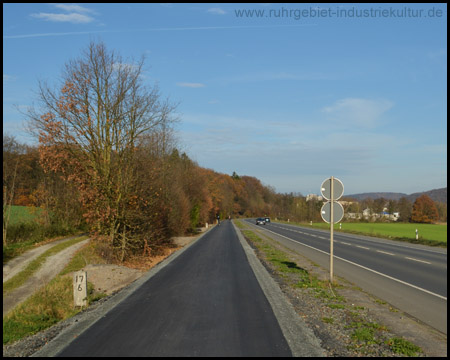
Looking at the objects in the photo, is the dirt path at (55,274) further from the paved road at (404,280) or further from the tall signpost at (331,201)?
the paved road at (404,280)

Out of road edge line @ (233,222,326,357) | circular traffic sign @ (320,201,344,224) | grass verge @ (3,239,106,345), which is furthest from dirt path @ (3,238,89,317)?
circular traffic sign @ (320,201,344,224)

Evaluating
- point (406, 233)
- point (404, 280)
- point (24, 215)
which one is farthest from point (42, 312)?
point (406, 233)

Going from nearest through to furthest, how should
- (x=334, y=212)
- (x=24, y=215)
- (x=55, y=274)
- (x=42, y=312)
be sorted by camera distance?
1. (x=42, y=312)
2. (x=334, y=212)
3. (x=55, y=274)
4. (x=24, y=215)

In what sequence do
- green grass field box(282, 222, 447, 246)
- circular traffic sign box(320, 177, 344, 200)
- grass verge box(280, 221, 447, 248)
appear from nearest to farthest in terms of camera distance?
circular traffic sign box(320, 177, 344, 200) → grass verge box(280, 221, 447, 248) → green grass field box(282, 222, 447, 246)

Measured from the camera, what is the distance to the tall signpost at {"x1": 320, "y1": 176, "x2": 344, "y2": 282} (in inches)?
466

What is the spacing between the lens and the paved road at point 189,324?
19.1 feet

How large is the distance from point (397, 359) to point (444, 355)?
2.92 ft

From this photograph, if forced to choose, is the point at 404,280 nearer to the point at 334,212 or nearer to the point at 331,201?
the point at 334,212

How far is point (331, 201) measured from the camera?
39.2ft

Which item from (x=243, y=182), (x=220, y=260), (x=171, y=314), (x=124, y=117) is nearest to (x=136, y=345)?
(x=171, y=314)

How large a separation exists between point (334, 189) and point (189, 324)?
664 cm

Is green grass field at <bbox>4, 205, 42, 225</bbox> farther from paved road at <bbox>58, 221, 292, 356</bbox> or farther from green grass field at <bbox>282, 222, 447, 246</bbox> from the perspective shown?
green grass field at <bbox>282, 222, 447, 246</bbox>

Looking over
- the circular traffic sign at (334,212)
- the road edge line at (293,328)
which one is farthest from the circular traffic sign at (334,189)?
the road edge line at (293,328)

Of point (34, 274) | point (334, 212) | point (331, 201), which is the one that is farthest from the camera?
point (34, 274)
